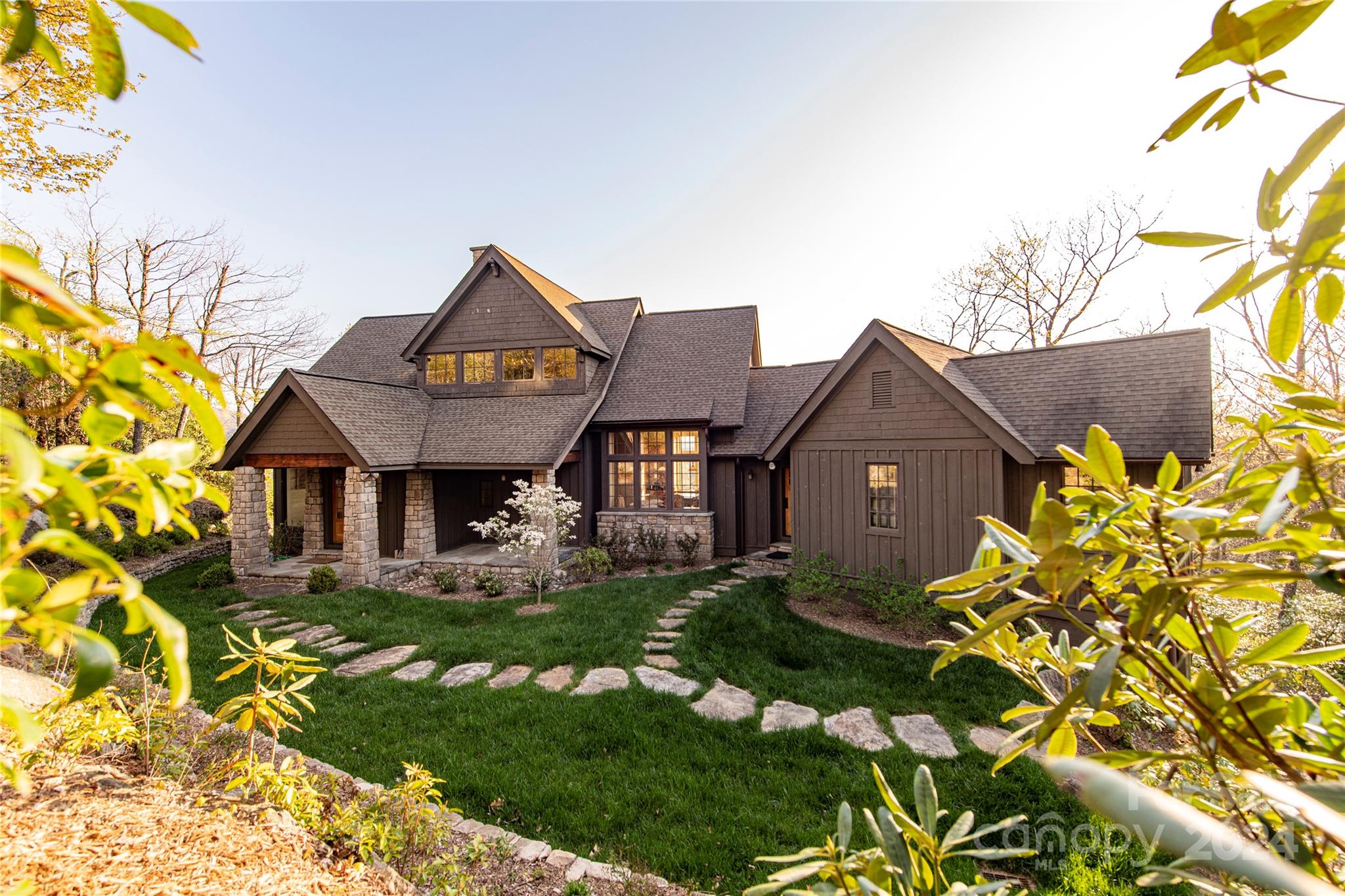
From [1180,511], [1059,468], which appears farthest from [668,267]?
[1180,511]

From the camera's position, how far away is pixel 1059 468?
8.20 m

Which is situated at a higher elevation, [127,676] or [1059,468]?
[1059,468]

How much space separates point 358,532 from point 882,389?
10257 mm

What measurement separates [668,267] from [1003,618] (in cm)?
2238

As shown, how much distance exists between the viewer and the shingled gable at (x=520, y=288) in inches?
517

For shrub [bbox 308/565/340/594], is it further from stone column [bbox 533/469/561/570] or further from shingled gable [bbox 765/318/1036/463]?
shingled gable [bbox 765/318/1036/463]

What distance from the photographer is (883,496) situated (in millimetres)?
9211

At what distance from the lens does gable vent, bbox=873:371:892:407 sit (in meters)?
9.09

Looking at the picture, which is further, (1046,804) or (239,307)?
(239,307)

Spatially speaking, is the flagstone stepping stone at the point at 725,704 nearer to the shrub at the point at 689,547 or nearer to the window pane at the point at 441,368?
the shrub at the point at 689,547

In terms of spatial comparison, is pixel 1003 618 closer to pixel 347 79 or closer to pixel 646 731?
pixel 646 731

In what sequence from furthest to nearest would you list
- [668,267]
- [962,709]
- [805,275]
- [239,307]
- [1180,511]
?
[668,267] < [805,275] < [239,307] < [962,709] < [1180,511]

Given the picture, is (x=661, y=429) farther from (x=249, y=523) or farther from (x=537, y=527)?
(x=249, y=523)

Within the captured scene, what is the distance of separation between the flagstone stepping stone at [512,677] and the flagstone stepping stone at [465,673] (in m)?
0.19
